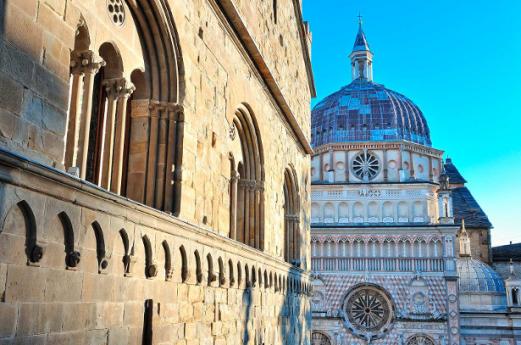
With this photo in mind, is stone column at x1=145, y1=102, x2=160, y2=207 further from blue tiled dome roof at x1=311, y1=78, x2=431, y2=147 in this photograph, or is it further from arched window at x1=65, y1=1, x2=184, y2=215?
blue tiled dome roof at x1=311, y1=78, x2=431, y2=147

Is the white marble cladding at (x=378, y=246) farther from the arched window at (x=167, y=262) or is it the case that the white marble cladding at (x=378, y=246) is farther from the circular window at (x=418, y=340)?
the arched window at (x=167, y=262)

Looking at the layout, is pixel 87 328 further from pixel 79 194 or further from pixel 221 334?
pixel 221 334

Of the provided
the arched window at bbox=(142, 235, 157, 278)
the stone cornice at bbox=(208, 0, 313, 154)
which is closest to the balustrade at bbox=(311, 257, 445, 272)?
the stone cornice at bbox=(208, 0, 313, 154)

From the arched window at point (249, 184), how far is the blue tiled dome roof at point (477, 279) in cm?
3619

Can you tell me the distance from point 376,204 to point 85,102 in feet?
122

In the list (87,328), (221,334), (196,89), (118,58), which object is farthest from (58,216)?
(221,334)

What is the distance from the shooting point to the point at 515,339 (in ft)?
128

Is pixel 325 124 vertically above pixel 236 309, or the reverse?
pixel 325 124

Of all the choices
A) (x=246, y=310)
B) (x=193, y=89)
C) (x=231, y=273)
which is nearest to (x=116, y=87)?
(x=193, y=89)

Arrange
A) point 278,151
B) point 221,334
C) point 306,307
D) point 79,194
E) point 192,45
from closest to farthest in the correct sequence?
point 79,194
point 192,45
point 221,334
point 278,151
point 306,307

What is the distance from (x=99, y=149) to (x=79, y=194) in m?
1.55

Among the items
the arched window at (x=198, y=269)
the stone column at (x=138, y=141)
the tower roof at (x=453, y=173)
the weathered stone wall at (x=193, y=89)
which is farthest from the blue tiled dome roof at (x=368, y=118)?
the stone column at (x=138, y=141)

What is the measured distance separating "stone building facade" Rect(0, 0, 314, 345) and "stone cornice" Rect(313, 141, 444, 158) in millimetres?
30938

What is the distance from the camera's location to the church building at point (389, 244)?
124ft
